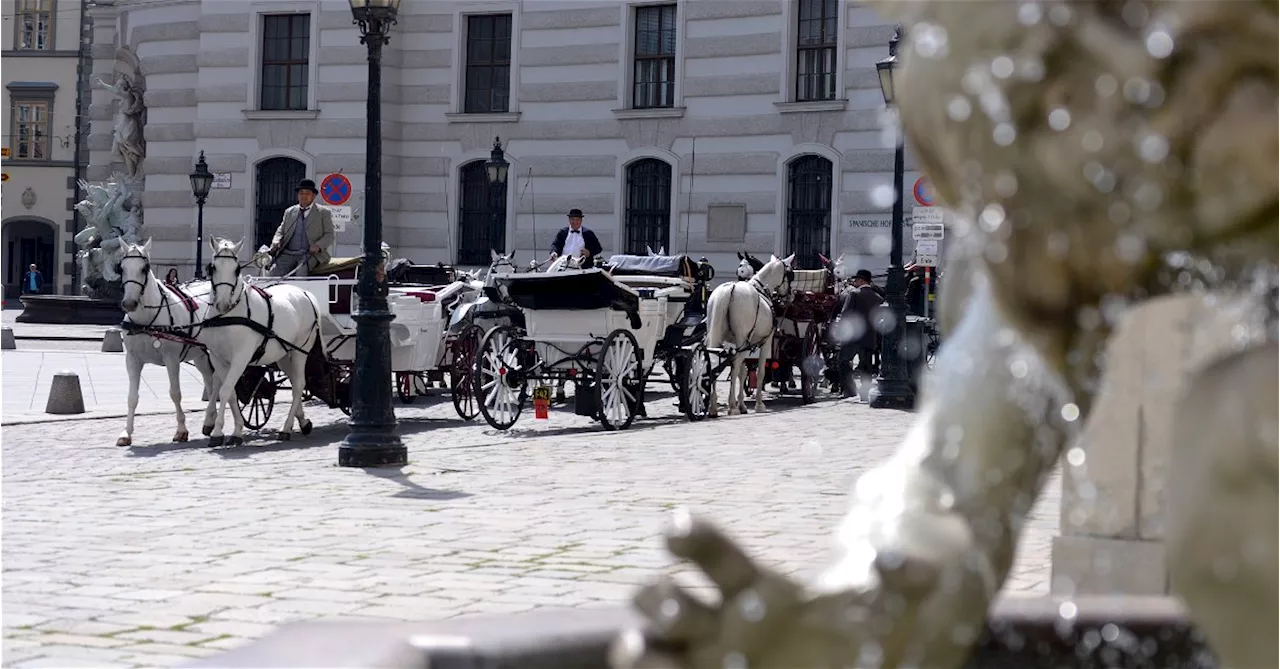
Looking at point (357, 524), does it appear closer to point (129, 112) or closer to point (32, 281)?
point (129, 112)

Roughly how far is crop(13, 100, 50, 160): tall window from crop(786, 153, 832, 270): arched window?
132 feet

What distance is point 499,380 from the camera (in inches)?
644

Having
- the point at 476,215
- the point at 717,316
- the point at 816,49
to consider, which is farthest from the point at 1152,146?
the point at 476,215

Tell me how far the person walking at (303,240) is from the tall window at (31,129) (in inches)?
1937

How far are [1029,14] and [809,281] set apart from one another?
21.1 metres

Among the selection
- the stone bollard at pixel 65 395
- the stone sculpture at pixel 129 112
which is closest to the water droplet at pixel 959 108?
the stone bollard at pixel 65 395

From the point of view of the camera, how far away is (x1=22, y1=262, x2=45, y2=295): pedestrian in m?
58.3

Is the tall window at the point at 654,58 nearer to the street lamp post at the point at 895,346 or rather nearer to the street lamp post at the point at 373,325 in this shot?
the street lamp post at the point at 895,346

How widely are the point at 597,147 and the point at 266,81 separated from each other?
312 inches

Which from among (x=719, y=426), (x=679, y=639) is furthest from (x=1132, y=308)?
(x=719, y=426)

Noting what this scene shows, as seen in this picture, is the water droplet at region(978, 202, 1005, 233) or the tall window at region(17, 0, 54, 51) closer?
the water droplet at region(978, 202, 1005, 233)

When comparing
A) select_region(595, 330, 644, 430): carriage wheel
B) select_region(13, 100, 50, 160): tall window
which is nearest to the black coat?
select_region(595, 330, 644, 430): carriage wheel

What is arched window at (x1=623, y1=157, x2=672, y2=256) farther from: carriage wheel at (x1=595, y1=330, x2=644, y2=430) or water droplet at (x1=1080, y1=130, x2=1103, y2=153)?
water droplet at (x1=1080, y1=130, x2=1103, y2=153)

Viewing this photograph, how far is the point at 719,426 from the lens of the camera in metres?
17.1
